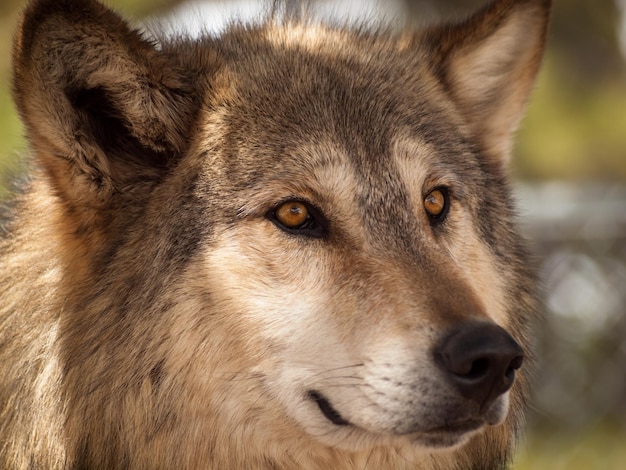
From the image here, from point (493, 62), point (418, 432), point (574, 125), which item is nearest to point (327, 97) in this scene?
point (493, 62)

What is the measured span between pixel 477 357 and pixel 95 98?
5.35ft

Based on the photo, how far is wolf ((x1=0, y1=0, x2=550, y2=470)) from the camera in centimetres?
282

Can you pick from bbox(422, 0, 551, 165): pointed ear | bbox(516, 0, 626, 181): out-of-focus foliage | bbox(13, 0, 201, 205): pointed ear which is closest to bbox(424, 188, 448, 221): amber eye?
bbox(422, 0, 551, 165): pointed ear

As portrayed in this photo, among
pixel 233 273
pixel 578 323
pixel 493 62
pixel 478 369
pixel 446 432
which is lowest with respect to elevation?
pixel 578 323

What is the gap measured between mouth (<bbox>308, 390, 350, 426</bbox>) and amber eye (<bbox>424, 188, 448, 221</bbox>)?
0.86 metres

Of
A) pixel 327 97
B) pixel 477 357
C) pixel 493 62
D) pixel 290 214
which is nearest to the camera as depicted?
pixel 477 357

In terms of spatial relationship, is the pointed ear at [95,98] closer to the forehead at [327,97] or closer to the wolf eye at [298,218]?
the forehead at [327,97]

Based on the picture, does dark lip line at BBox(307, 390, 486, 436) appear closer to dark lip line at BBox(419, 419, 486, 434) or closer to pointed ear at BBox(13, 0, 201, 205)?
dark lip line at BBox(419, 419, 486, 434)

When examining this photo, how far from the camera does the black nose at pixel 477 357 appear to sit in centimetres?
265

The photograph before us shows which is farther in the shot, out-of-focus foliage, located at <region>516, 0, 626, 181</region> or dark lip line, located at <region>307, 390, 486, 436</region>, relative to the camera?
out-of-focus foliage, located at <region>516, 0, 626, 181</region>

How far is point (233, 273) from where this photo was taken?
298cm

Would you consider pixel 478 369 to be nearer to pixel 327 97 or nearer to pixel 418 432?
pixel 418 432

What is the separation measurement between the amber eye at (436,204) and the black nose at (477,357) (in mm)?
717

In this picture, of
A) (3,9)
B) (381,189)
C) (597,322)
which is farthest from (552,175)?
(381,189)
